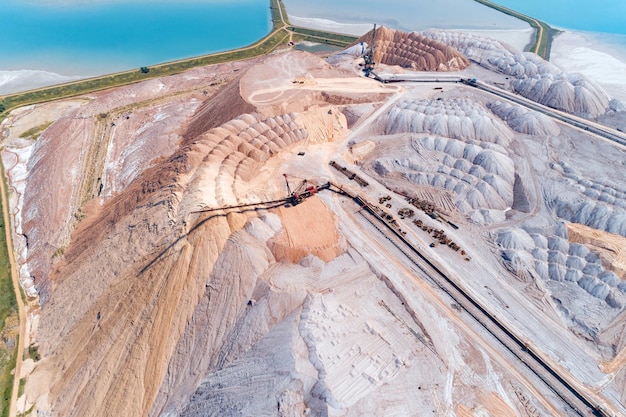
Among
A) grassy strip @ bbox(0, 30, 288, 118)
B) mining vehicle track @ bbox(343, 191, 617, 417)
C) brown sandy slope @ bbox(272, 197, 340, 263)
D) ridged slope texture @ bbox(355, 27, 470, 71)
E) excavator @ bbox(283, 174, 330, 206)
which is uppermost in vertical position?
grassy strip @ bbox(0, 30, 288, 118)

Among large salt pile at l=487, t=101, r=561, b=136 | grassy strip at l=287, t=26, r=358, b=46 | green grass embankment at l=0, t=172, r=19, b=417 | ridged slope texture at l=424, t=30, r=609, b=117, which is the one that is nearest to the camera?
green grass embankment at l=0, t=172, r=19, b=417

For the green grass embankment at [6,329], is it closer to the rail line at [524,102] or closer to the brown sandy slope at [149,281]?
the brown sandy slope at [149,281]

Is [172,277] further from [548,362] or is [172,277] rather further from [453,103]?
[453,103]

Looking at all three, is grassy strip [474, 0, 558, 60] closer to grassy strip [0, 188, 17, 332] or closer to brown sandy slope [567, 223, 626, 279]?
brown sandy slope [567, 223, 626, 279]

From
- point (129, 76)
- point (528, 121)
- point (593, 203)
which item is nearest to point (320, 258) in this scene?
point (593, 203)

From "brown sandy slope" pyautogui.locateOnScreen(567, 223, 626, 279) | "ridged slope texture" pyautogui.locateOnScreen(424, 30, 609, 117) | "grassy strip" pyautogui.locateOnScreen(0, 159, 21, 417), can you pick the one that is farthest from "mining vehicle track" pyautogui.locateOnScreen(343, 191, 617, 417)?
"ridged slope texture" pyautogui.locateOnScreen(424, 30, 609, 117)

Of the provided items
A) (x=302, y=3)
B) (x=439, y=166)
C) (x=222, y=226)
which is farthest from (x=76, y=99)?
(x=302, y=3)

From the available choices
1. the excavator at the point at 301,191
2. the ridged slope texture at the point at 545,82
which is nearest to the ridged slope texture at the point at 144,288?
the excavator at the point at 301,191
